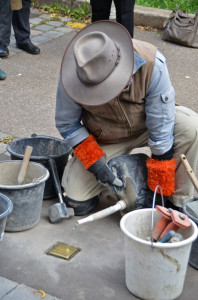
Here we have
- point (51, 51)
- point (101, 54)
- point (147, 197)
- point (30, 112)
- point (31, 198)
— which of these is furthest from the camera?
point (51, 51)

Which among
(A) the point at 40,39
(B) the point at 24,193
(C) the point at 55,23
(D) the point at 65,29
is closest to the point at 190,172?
(B) the point at 24,193

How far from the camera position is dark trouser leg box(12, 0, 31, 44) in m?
6.45

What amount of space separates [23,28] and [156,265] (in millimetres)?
4376

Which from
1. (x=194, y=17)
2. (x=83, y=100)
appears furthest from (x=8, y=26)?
(x=83, y=100)

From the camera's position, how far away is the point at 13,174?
3846 millimetres

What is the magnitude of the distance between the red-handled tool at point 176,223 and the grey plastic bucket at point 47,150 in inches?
46.7

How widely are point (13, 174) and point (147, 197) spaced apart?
0.93 meters

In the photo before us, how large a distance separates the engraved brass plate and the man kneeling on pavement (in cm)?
42

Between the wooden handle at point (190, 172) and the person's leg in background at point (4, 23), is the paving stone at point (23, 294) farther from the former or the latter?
the person's leg in background at point (4, 23)

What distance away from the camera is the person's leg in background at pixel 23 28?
6453 mm

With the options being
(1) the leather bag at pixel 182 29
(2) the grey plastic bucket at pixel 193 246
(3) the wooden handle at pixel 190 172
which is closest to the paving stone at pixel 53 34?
(1) the leather bag at pixel 182 29

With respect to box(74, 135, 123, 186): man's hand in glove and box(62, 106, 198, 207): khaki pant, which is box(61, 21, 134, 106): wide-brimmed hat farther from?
box(62, 106, 198, 207): khaki pant

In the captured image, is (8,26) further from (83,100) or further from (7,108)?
(83,100)

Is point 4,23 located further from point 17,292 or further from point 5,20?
point 17,292
